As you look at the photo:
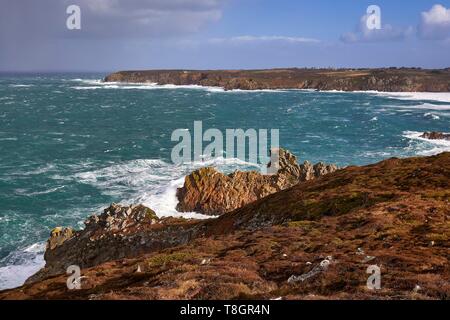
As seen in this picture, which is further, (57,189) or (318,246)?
(57,189)

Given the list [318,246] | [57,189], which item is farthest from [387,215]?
[57,189]

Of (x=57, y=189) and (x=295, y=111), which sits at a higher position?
(x=295, y=111)

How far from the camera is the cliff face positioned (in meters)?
15.7

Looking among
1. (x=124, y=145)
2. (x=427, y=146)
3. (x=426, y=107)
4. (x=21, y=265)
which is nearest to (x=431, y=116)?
(x=426, y=107)

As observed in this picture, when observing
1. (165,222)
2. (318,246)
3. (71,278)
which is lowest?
(165,222)

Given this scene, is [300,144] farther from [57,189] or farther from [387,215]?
[387,215]

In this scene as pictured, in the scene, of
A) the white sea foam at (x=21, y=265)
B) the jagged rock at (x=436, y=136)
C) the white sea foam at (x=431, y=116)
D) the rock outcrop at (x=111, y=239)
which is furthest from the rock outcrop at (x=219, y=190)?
the white sea foam at (x=431, y=116)

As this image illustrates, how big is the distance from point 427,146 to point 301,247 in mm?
75906

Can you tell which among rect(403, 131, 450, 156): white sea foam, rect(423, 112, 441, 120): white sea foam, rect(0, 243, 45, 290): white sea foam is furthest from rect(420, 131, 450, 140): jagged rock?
rect(0, 243, 45, 290): white sea foam

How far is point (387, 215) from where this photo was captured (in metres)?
26.7

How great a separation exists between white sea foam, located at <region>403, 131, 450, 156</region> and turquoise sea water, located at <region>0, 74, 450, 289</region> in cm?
22

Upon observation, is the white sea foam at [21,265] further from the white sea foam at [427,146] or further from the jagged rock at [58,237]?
the white sea foam at [427,146]

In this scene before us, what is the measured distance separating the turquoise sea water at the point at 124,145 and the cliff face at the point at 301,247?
1021 cm
